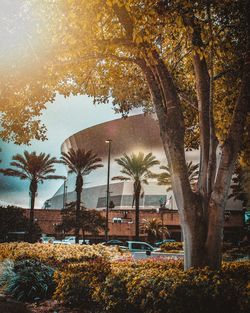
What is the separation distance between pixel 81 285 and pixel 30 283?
6.41 ft

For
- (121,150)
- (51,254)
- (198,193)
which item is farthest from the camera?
(121,150)

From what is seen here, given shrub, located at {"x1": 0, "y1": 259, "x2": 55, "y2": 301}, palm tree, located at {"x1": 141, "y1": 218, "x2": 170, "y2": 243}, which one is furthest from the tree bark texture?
palm tree, located at {"x1": 141, "y1": 218, "x2": 170, "y2": 243}

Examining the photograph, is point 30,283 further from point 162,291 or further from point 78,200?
point 78,200

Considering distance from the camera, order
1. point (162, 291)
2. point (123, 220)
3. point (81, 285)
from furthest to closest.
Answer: point (123, 220) → point (81, 285) → point (162, 291)

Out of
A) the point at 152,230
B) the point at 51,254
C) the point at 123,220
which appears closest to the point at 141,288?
the point at 51,254

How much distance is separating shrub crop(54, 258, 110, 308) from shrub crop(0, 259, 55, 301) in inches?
24.0

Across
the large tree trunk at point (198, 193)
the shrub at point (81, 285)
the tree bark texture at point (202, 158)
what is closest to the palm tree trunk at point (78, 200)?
the shrub at point (81, 285)

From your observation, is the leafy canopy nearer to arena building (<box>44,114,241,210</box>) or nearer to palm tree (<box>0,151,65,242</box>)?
palm tree (<box>0,151,65,242</box>)

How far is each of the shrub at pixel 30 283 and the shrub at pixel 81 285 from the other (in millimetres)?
609

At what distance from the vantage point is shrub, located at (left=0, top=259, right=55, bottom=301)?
940 cm

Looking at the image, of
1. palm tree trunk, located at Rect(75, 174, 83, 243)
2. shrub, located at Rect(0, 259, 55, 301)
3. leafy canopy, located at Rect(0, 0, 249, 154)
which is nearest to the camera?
leafy canopy, located at Rect(0, 0, 249, 154)

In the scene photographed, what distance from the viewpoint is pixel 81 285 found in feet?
26.9

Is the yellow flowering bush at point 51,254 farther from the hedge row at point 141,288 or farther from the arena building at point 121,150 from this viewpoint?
the arena building at point 121,150

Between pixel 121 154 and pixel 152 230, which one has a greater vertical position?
pixel 121 154
